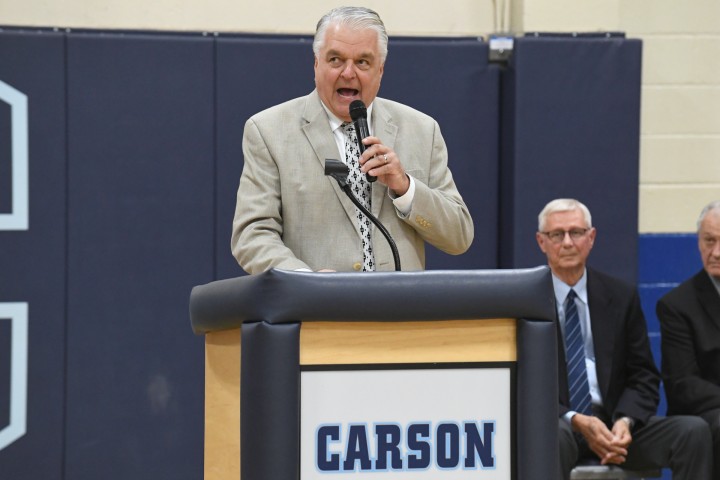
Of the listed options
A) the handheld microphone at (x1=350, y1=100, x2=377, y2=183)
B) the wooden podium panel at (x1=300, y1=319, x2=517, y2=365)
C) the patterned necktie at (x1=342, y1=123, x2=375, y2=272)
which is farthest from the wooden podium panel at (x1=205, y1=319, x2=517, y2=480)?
the patterned necktie at (x1=342, y1=123, x2=375, y2=272)

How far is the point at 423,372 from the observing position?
5.71 feet

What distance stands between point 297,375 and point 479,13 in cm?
316

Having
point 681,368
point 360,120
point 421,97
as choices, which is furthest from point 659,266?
point 360,120

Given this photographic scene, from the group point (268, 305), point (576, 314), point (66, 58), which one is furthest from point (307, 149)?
point (66, 58)

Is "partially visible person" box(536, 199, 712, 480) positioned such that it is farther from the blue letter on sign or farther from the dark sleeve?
the blue letter on sign

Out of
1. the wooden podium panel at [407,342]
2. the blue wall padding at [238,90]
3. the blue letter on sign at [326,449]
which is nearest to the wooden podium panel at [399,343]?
the wooden podium panel at [407,342]

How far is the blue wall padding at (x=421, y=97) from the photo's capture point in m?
4.37

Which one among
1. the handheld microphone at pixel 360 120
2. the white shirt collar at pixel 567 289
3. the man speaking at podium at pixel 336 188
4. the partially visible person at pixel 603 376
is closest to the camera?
the handheld microphone at pixel 360 120

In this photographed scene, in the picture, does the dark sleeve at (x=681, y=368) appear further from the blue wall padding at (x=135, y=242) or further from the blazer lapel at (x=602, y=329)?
the blue wall padding at (x=135, y=242)

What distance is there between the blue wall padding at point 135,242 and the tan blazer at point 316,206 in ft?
6.78

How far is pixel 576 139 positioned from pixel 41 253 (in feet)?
7.21

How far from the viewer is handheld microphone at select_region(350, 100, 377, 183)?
206cm

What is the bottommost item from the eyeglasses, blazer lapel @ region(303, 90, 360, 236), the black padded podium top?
the black padded podium top

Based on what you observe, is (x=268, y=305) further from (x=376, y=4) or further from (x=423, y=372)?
(x=376, y=4)
